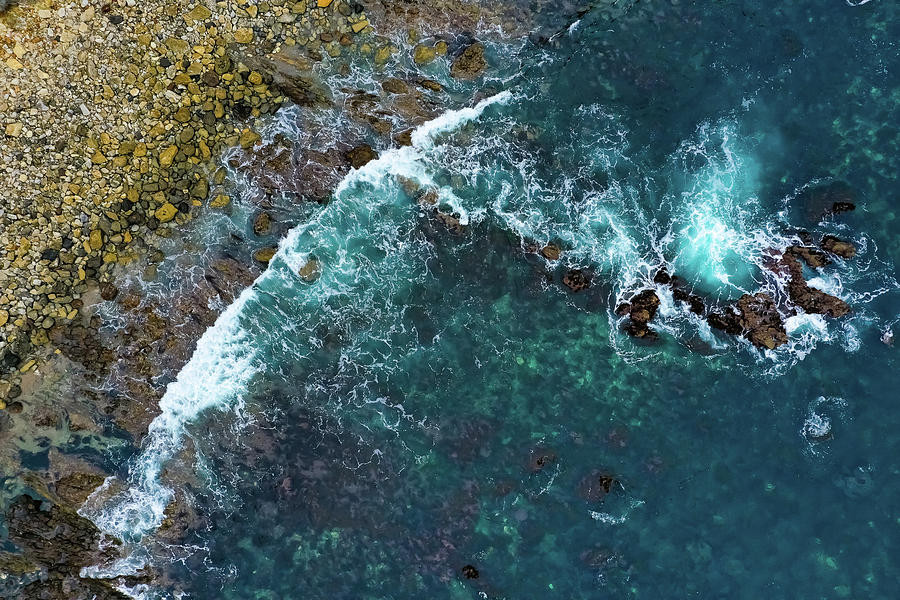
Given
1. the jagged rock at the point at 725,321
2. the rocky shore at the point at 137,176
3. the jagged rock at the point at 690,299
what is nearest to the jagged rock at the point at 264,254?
the rocky shore at the point at 137,176

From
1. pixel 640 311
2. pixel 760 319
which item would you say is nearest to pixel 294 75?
pixel 640 311

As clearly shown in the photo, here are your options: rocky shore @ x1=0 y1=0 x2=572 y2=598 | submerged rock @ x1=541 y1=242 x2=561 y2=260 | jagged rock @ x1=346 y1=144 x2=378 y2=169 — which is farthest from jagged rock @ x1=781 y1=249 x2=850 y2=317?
jagged rock @ x1=346 y1=144 x2=378 y2=169

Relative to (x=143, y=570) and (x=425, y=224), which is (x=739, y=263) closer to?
(x=425, y=224)

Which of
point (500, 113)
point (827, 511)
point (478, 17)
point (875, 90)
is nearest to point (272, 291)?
point (500, 113)

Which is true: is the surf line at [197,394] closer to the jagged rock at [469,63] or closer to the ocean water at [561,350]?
the ocean water at [561,350]

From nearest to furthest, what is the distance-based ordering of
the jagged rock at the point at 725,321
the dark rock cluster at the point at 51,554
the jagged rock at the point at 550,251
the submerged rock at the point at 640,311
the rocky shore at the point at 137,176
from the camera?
the rocky shore at the point at 137,176 → the dark rock cluster at the point at 51,554 → the jagged rock at the point at 725,321 → the submerged rock at the point at 640,311 → the jagged rock at the point at 550,251

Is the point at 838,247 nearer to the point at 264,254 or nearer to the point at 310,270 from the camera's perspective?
the point at 310,270

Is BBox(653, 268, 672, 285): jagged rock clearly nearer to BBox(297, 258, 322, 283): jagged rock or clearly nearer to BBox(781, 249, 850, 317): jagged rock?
BBox(781, 249, 850, 317): jagged rock
